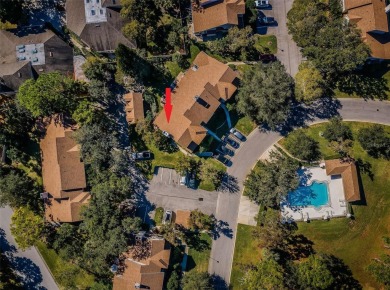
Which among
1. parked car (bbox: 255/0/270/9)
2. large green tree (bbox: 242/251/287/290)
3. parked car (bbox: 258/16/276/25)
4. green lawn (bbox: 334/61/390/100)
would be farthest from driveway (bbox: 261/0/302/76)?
large green tree (bbox: 242/251/287/290)

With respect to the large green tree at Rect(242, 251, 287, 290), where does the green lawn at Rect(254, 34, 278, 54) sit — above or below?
above

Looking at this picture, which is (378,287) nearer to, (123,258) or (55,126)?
(123,258)

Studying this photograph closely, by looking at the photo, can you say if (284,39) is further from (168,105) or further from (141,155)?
(141,155)

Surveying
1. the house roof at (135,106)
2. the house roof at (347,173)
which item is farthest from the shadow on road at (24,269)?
the house roof at (347,173)

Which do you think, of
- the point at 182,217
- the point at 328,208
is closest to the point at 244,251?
the point at 182,217

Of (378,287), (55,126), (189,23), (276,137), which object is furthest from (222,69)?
(378,287)

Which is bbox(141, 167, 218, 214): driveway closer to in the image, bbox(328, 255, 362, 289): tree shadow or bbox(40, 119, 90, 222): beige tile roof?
bbox(40, 119, 90, 222): beige tile roof
